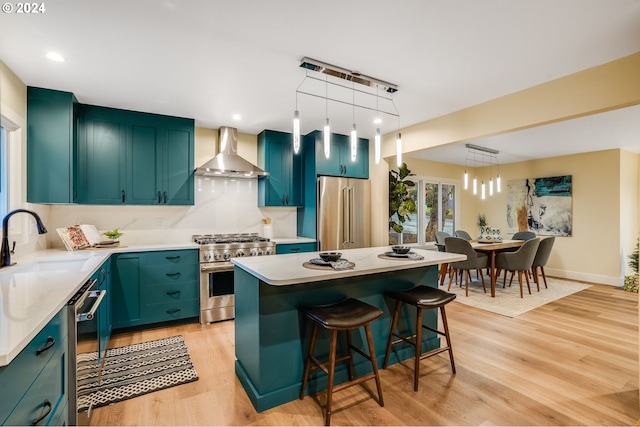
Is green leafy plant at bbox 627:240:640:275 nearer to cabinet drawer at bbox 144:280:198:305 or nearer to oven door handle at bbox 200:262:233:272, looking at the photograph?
oven door handle at bbox 200:262:233:272

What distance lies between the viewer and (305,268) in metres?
2.04

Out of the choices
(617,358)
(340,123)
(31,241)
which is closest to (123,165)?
(31,241)

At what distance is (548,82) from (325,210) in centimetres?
278

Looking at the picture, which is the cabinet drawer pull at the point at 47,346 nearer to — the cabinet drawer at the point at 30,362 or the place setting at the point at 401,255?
the cabinet drawer at the point at 30,362

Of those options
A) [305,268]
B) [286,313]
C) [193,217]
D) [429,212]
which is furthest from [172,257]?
[429,212]

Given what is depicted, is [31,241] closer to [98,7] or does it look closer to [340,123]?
[98,7]

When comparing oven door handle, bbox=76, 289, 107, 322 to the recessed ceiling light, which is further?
the recessed ceiling light

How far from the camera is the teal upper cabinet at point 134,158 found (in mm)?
3354

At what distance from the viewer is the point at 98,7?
1.82m

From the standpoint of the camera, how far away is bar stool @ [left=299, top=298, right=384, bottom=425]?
1833 millimetres

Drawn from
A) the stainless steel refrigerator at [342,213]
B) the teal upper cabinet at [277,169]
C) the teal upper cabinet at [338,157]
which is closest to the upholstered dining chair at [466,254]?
the stainless steel refrigerator at [342,213]

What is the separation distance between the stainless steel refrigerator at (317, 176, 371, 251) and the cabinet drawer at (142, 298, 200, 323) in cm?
176

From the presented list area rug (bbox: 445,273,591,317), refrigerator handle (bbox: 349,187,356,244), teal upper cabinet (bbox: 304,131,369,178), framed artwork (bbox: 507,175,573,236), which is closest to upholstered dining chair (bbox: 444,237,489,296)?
area rug (bbox: 445,273,591,317)

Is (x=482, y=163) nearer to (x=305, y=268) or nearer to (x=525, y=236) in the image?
(x=525, y=236)
